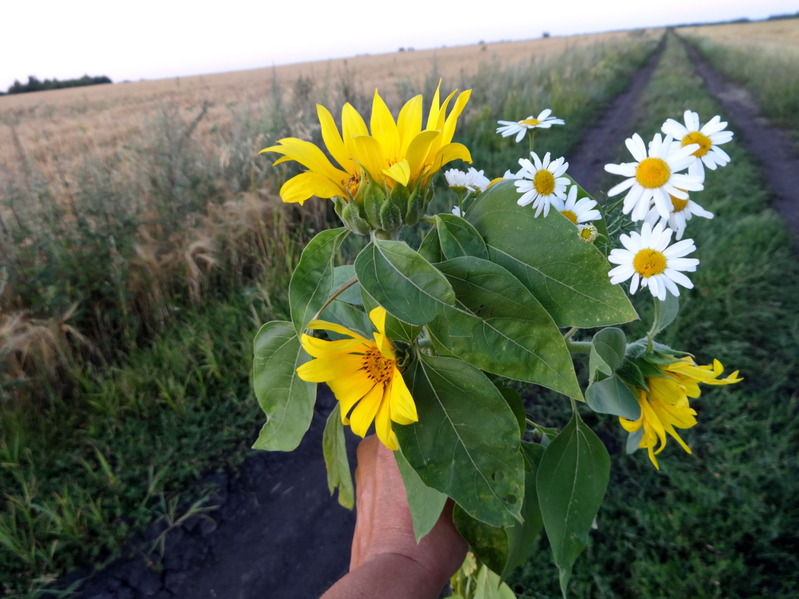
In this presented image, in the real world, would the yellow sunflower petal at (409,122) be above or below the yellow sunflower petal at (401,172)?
above

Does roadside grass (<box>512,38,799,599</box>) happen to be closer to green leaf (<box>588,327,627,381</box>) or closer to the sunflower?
green leaf (<box>588,327,627,381</box>)

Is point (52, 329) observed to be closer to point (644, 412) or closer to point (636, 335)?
point (644, 412)

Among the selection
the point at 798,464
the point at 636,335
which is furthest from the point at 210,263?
the point at 798,464

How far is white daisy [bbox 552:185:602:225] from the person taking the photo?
2.26 ft

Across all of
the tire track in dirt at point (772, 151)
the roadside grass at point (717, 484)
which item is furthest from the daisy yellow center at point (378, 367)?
the tire track in dirt at point (772, 151)

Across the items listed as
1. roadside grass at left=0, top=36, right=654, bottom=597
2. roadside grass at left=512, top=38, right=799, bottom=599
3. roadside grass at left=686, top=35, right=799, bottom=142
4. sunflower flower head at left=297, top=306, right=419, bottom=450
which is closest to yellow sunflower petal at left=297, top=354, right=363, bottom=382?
sunflower flower head at left=297, top=306, right=419, bottom=450

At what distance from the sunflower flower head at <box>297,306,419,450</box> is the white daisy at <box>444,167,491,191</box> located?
281mm

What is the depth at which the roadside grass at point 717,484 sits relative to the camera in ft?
6.20

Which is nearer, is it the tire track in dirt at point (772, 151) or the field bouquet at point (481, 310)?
the field bouquet at point (481, 310)

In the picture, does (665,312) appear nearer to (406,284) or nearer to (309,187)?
(406,284)

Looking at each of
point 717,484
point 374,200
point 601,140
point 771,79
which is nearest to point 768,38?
point 771,79

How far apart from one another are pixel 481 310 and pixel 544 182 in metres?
0.23

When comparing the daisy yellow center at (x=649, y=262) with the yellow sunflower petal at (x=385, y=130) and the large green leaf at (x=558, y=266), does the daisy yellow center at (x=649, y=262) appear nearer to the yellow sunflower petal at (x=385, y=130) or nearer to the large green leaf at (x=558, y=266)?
the large green leaf at (x=558, y=266)

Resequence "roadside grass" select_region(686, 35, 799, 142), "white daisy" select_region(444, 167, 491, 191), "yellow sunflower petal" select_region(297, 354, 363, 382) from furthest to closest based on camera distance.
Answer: "roadside grass" select_region(686, 35, 799, 142)
"white daisy" select_region(444, 167, 491, 191)
"yellow sunflower petal" select_region(297, 354, 363, 382)
